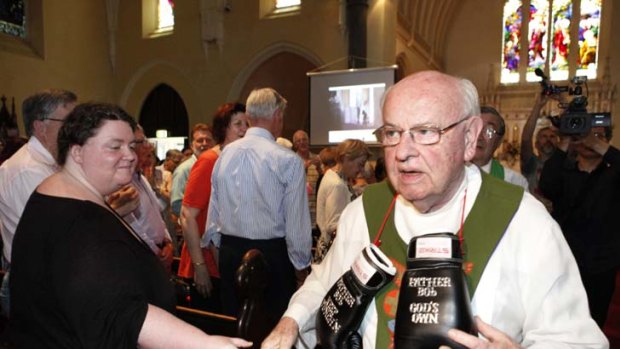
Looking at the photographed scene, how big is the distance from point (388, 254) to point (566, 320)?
0.51m

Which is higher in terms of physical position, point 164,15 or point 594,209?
point 164,15

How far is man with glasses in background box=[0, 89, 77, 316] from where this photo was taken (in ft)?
7.32

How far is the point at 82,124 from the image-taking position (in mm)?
1606

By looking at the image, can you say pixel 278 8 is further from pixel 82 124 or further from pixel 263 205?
pixel 82 124

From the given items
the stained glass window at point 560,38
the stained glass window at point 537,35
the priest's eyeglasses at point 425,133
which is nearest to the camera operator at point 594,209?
the priest's eyeglasses at point 425,133

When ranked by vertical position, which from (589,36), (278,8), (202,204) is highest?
(278,8)

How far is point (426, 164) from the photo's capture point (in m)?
1.33

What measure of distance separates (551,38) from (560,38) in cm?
30

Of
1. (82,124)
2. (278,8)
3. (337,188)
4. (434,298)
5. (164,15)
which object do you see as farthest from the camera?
(164,15)

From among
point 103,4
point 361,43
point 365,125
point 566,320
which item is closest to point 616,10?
point 361,43

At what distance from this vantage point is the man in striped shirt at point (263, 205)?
113 inches

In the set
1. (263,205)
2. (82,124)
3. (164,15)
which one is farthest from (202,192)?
(164,15)

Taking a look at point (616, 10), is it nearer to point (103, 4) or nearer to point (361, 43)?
point (361, 43)

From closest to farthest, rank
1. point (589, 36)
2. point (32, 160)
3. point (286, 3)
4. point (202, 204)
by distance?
point (32, 160) → point (202, 204) → point (286, 3) → point (589, 36)
